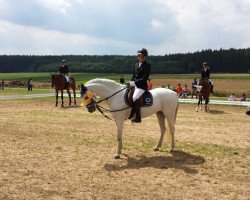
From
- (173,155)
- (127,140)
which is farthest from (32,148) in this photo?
(173,155)

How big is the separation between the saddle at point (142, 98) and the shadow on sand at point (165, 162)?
1.91 meters

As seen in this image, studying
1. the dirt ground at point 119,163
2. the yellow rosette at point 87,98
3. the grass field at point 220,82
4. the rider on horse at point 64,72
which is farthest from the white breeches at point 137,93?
the grass field at point 220,82

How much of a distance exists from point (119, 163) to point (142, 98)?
2436 millimetres

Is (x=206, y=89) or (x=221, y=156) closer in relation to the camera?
(x=221, y=156)

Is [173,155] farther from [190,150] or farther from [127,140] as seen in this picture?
[127,140]

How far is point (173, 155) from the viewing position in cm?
1244

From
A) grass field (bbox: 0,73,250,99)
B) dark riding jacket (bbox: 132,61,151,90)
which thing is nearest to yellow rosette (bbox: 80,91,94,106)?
dark riding jacket (bbox: 132,61,151,90)

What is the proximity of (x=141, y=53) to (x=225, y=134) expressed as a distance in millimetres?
7076

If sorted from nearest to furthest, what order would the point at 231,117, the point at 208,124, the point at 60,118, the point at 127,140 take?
the point at 127,140 < the point at 208,124 < the point at 60,118 < the point at 231,117

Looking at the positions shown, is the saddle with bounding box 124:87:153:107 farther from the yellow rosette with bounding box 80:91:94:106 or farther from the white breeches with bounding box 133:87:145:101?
the yellow rosette with bounding box 80:91:94:106

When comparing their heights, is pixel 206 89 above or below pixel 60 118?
above

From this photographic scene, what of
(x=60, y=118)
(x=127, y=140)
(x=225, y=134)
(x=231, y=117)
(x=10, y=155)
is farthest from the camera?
(x=231, y=117)

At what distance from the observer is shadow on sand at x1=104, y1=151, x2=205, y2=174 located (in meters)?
10.9

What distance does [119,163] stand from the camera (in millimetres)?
11414
